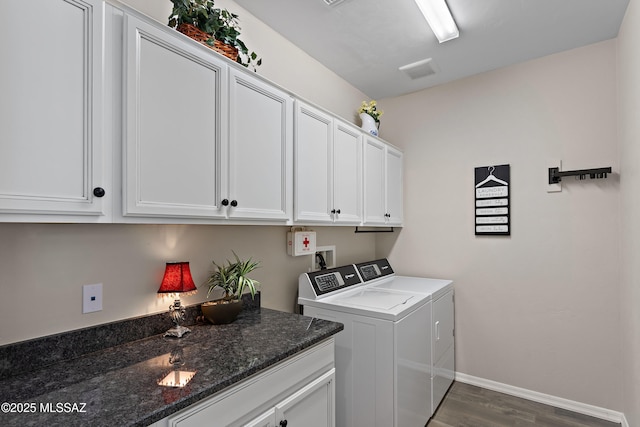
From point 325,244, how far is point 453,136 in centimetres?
156

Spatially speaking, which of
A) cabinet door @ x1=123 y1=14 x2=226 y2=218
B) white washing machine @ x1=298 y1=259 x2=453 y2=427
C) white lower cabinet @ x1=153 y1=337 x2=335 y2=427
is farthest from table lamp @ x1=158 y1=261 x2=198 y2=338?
white washing machine @ x1=298 y1=259 x2=453 y2=427

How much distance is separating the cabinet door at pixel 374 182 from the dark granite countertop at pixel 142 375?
1261 mm

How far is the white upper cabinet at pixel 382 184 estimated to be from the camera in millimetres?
2661

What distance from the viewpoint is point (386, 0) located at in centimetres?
193

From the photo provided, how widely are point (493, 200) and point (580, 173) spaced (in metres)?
0.61

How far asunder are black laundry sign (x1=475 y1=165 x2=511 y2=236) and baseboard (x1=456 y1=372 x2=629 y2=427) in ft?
4.16

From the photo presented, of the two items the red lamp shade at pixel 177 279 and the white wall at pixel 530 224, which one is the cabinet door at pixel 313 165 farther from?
the white wall at pixel 530 224

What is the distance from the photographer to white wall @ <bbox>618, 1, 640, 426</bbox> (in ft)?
5.97

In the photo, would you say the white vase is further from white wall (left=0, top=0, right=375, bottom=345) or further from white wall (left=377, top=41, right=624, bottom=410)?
white wall (left=0, top=0, right=375, bottom=345)

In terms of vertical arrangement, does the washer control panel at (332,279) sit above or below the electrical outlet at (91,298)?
below

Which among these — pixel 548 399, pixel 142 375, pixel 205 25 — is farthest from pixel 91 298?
pixel 548 399

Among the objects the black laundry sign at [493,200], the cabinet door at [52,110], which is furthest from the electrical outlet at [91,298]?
the black laundry sign at [493,200]

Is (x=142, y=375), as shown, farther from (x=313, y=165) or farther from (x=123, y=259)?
(x=313, y=165)

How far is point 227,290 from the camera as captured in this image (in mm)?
1711
